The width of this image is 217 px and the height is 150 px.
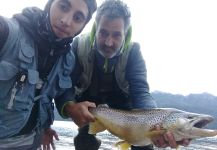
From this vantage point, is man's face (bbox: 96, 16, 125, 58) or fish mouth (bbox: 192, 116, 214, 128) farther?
man's face (bbox: 96, 16, 125, 58)

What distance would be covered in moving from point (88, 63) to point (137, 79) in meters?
1.10

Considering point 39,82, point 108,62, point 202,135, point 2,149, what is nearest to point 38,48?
point 39,82

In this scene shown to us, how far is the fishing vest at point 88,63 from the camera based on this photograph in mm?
7785

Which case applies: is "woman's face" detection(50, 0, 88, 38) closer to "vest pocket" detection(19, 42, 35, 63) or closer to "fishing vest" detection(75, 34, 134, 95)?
"vest pocket" detection(19, 42, 35, 63)

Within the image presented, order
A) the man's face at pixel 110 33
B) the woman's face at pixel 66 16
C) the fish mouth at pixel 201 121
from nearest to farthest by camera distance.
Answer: the woman's face at pixel 66 16
the fish mouth at pixel 201 121
the man's face at pixel 110 33

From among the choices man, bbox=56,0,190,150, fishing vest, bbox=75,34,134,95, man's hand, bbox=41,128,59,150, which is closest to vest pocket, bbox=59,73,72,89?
man, bbox=56,0,190,150

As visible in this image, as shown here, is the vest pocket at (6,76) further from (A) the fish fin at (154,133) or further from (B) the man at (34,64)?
(A) the fish fin at (154,133)

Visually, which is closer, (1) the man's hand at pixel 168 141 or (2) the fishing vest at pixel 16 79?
(2) the fishing vest at pixel 16 79

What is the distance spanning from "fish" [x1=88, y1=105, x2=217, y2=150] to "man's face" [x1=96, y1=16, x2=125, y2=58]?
1.25 m

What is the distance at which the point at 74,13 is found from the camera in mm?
5859

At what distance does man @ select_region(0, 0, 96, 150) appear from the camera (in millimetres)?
5299

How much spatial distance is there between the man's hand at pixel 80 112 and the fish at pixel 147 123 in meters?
0.12

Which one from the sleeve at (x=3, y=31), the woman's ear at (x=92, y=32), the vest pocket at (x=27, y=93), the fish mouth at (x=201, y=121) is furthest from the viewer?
the woman's ear at (x=92, y=32)

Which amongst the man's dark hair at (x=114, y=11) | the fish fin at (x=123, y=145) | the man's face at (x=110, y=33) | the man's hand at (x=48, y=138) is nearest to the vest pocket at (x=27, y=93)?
the man's hand at (x=48, y=138)
